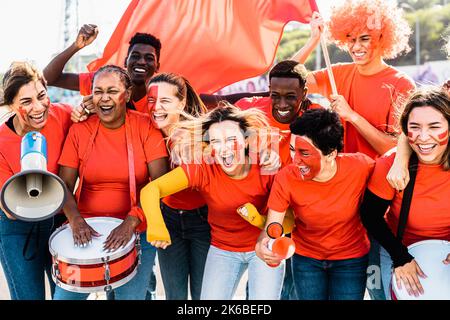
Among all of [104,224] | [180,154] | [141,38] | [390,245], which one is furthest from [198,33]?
[390,245]

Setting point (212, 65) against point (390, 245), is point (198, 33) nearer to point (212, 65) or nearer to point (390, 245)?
point (212, 65)

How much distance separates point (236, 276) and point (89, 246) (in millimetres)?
996

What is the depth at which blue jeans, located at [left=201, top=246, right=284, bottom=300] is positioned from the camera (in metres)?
3.47

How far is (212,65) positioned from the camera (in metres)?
5.23

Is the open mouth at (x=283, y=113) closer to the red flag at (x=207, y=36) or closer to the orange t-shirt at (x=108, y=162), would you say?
the orange t-shirt at (x=108, y=162)

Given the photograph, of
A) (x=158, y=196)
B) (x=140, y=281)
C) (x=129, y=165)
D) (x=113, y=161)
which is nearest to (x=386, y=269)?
(x=158, y=196)

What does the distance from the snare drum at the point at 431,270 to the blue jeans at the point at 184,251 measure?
1.43 m

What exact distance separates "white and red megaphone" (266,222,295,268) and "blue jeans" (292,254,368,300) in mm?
352

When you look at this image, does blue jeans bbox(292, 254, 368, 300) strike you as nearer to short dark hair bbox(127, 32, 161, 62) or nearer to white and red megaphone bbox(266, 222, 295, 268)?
white and red megaphone bbox(266, 222, 295, 268)


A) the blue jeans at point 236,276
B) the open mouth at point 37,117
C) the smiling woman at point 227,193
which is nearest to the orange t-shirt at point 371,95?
the smiling woman at point 227,193

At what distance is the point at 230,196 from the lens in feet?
11.8

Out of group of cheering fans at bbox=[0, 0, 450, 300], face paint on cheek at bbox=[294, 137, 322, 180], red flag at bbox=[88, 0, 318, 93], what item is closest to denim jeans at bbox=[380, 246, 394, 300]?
group of cheering fans at bbox=[0, 0, 450, 300]
